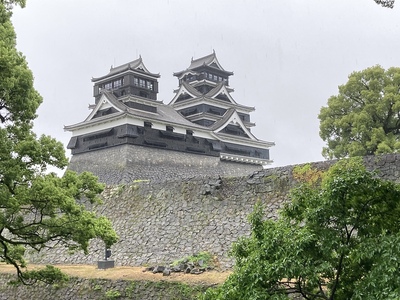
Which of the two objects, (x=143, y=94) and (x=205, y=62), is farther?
(x=205, y=62)

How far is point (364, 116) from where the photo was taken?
62.0 feet

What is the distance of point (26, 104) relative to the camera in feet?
24.5

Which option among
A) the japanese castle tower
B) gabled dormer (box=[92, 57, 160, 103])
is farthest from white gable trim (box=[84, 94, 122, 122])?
gabled dormer (box=[92, 57, 160, 103])

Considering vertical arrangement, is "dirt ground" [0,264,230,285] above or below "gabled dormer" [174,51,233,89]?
below

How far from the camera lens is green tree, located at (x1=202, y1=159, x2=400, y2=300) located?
472cm

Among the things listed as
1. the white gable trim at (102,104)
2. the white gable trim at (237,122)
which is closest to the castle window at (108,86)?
the white gable trim at (102,104)

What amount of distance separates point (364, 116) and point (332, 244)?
595 inches

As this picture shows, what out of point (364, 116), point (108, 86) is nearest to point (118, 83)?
point (108, 86)

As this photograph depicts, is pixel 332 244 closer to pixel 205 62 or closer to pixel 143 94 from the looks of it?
pixel 143 94

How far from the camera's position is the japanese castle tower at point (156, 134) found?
93.5 ft

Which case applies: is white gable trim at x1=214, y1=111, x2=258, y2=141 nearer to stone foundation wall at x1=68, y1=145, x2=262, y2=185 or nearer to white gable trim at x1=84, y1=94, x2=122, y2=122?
stone foundation wall at x1=68, y1=145, x2=262, y2=185

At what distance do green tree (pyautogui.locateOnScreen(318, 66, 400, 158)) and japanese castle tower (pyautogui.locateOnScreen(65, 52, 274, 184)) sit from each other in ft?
37.3

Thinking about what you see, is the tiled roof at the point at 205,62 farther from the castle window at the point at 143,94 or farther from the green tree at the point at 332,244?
the green tree at the point at 332,244

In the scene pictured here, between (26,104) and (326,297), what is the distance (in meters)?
5.08
